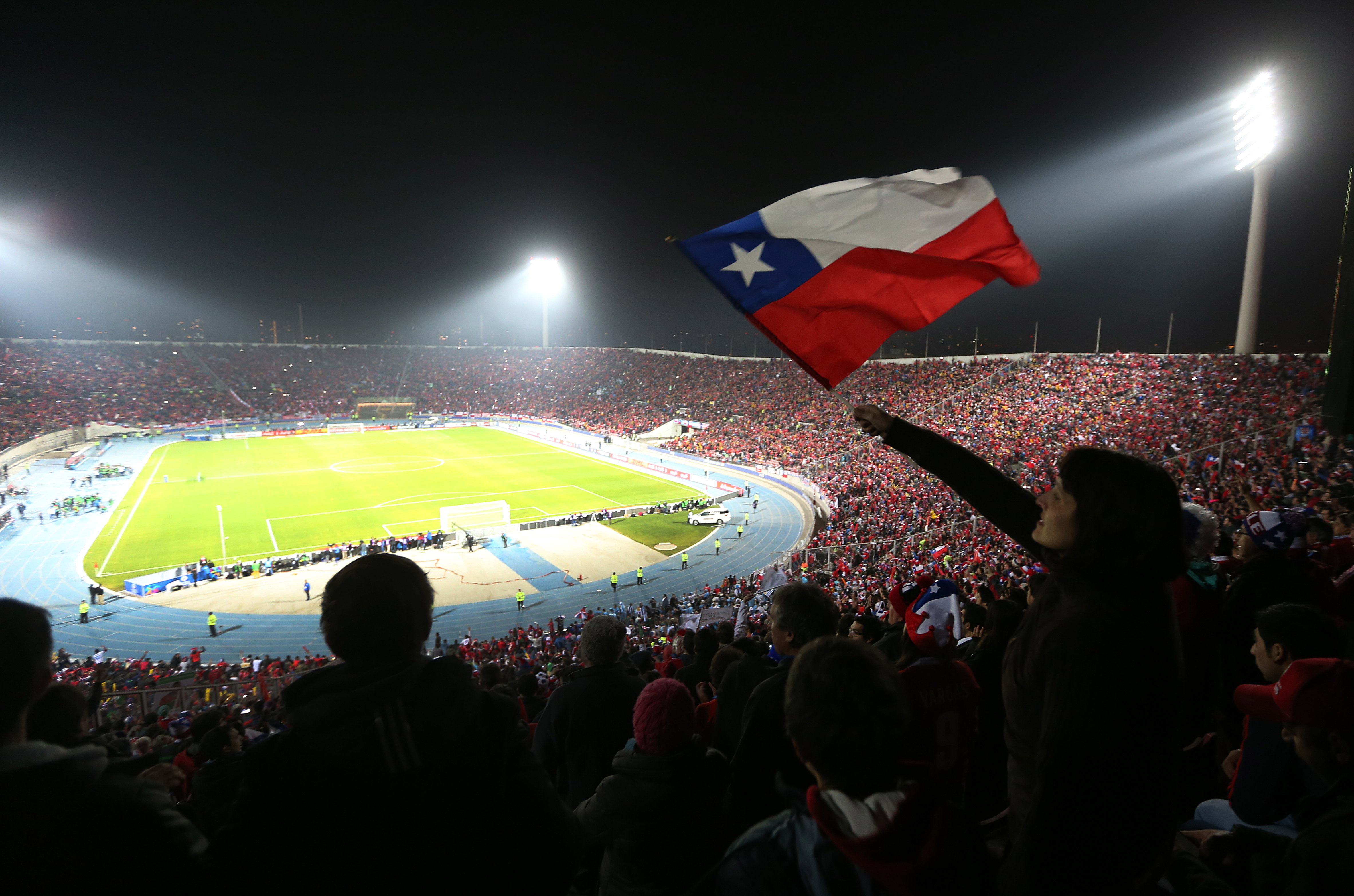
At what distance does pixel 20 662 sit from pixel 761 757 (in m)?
2.37

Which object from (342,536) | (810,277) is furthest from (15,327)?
(810,277)

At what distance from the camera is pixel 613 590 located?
83.1ft

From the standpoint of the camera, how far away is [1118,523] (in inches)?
78.0

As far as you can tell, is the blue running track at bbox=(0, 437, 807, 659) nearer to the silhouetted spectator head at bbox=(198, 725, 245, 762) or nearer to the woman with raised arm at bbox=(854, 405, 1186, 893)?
the silhouetted spectator head at bbox=(198, 725, 245, 762)

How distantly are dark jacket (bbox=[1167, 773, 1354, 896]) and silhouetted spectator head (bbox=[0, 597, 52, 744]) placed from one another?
3219 mm

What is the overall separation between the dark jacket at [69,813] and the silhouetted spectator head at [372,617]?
520mm

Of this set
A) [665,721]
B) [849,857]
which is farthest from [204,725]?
[849,857]

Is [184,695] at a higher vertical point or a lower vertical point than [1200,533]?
lower

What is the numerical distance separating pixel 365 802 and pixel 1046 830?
5.88 feet

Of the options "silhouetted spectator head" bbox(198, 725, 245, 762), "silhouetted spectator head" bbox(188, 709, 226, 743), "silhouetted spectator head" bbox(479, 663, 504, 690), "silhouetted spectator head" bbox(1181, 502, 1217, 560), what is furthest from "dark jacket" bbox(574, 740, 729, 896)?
"silhouetted spectator head" bbox(188, 709, 226, 743)

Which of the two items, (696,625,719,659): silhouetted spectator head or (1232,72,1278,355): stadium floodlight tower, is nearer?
(696,625,719,659): silhouetted spectator head

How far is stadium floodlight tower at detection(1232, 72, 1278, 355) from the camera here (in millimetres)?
28775

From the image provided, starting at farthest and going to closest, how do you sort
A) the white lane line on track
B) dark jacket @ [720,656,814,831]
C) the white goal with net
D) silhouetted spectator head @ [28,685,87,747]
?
the white goal with net, the white lane line on track, dark jacket @ [720,656,814,831], silhouetted spectator head @ [28,685,87,747]

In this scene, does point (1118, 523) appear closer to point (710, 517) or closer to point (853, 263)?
point (853, 263)
